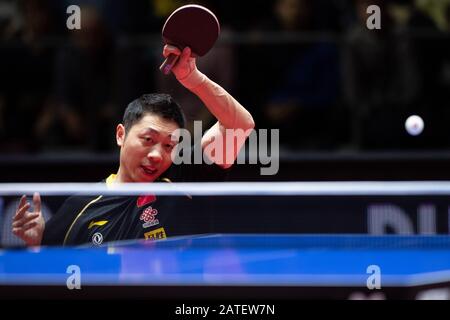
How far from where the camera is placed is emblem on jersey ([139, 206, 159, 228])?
11.0 feet

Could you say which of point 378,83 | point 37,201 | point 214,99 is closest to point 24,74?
point 37,201

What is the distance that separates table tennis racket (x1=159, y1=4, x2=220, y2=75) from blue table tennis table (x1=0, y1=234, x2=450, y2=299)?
0.70 m

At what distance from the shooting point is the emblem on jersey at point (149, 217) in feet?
11.0

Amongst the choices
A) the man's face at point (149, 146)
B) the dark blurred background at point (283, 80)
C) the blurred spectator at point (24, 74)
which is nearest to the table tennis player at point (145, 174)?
the man's face at point (149, 146)

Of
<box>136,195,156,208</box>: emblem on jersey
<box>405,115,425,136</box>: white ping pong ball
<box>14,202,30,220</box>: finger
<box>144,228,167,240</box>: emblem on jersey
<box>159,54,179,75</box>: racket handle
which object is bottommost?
<box>144,228,167,240</box>: emblem on jersey

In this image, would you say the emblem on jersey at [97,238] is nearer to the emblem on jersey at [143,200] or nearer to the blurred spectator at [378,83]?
the emblem on jersey at [143,200]

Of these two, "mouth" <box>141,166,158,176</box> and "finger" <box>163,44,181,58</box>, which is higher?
"finger" <box>163,44,181,58</box>

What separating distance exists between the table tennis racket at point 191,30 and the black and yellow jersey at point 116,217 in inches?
16.7

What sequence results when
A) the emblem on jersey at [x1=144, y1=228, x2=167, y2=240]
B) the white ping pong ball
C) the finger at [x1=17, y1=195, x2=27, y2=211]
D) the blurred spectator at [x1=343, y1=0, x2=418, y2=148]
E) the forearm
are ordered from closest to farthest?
the forearm → the emblem on jersey at [x1=144, y1=228, x2=167, y2=240] → the finger at [x1=17, y1=195, x2=27, y2=211] → the white ping pong ball → the blurred spectator at [x1=343, y1=0, x2=418, y2=148]

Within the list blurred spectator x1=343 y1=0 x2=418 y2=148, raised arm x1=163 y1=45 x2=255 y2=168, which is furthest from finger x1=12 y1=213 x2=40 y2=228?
blurred spectator x1=343 y1=0 x2=418 y2=148

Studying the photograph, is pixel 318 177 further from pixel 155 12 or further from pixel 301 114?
pixel 155 12

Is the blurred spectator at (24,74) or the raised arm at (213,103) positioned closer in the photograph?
the raised arm at (213,103)

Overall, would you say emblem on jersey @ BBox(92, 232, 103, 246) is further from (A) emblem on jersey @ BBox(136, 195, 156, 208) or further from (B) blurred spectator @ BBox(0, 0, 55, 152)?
(B) blurred spectator @ BBox(0, 0, 55, 152)

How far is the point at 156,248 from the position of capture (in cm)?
350
